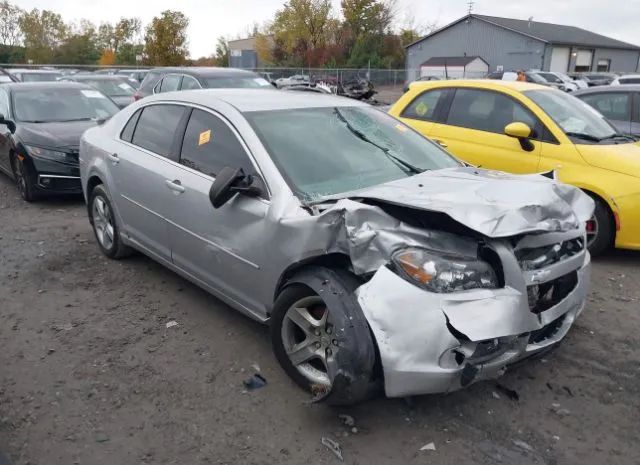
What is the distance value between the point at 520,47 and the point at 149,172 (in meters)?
47.0

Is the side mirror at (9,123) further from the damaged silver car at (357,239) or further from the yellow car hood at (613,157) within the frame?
the yellow car hood at (613,157)

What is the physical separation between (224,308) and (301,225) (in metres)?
Result: 1.59

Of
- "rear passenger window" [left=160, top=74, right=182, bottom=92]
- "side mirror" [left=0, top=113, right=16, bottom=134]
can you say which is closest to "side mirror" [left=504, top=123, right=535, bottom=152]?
"side mirror" [left=0, top=113, right=16, bottom=134]

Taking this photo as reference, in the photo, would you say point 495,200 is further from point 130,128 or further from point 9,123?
point 9,123

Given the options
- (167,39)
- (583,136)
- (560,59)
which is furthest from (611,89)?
(560,59)

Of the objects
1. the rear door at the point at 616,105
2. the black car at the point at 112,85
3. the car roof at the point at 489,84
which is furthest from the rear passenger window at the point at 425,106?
the black car at the point at 112,85

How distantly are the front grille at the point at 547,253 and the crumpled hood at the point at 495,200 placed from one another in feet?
0.42

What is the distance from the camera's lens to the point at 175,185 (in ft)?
13.6

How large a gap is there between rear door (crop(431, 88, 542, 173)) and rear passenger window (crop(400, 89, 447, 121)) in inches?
7.7

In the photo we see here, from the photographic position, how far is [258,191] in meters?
3.51

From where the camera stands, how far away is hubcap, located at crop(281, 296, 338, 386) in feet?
10.2

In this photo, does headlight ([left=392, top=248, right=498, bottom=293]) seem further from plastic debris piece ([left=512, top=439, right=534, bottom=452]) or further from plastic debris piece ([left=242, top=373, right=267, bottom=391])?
plastic debris piece ([left=242, top=373, right=267, bottom=391])

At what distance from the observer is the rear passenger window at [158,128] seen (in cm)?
445

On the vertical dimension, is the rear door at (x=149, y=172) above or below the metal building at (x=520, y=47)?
below
